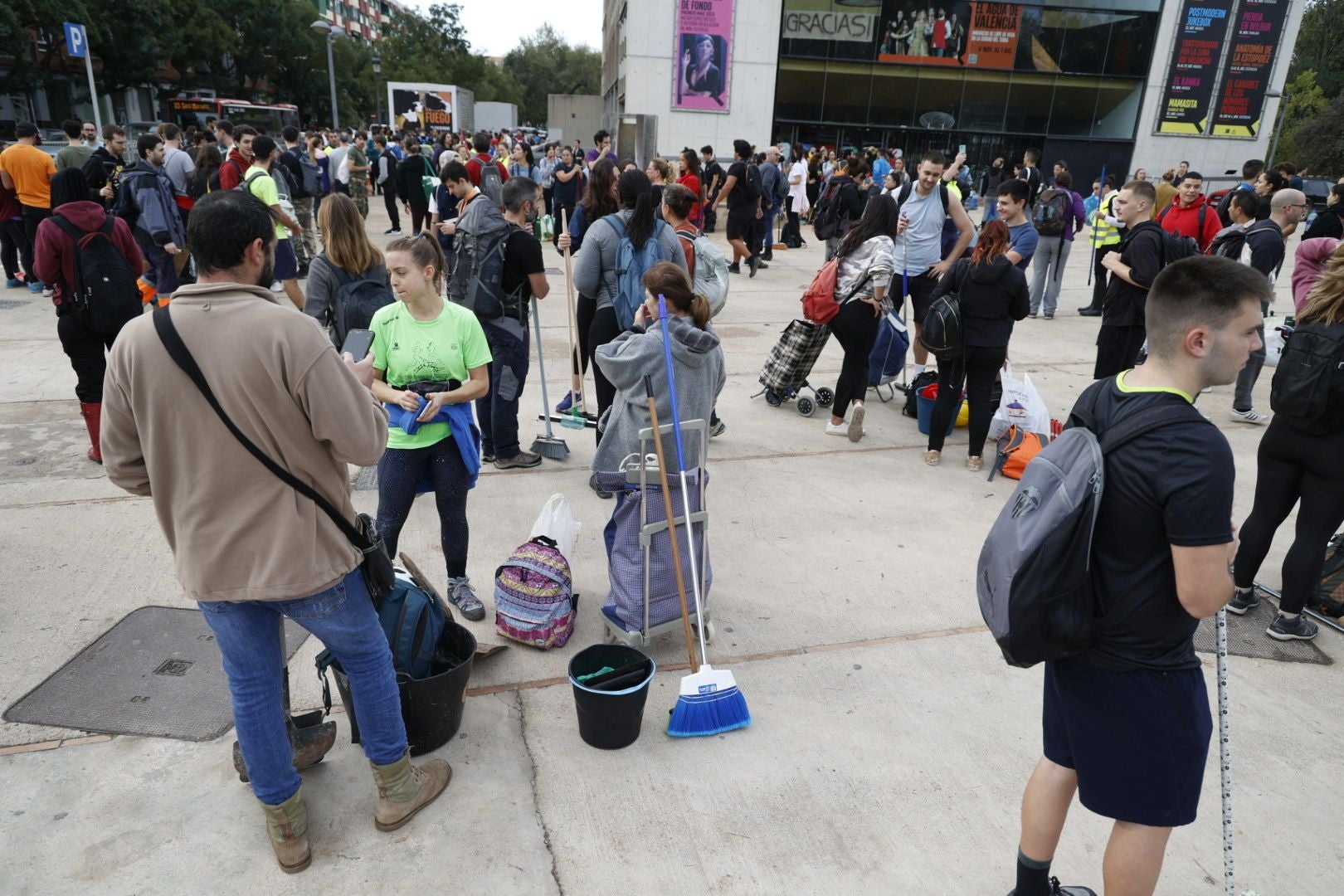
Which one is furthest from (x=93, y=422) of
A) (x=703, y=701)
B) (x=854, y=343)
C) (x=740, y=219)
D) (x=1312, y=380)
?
(x=740, y=219)

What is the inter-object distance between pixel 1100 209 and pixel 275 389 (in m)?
10.8

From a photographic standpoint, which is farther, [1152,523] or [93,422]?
[93,422]

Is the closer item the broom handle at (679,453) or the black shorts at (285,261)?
the broom handle at (679,453)

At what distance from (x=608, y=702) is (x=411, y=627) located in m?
0.75

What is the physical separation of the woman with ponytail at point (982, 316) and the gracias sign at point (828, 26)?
83.9 feet

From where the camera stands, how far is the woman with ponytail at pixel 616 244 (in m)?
5.29

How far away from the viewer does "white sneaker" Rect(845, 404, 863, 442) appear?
20.7ft

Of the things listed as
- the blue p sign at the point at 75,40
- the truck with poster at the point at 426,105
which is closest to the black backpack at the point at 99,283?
the blue p sign at the point at 75,40

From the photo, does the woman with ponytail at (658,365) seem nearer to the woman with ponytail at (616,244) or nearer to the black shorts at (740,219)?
the woman with ponytail at (616,244)

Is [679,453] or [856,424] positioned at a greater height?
[679,453]

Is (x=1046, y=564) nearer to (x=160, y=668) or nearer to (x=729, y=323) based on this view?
(x=160, y=668)

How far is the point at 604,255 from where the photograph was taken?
17.5ft

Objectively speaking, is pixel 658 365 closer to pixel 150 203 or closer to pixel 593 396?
pixel 593 396

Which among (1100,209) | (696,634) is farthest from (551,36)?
(696,634)
